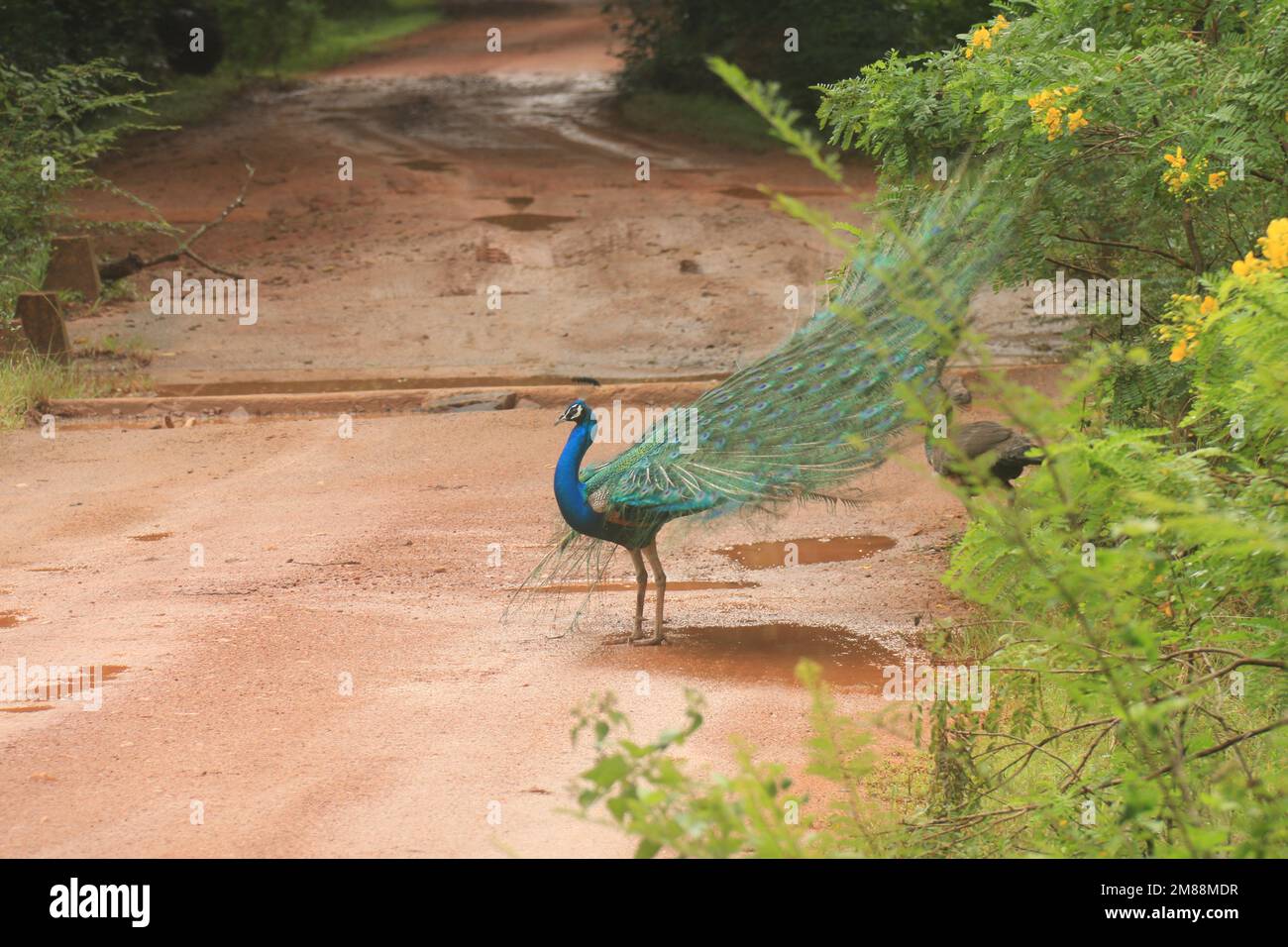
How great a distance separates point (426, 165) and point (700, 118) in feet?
16.7

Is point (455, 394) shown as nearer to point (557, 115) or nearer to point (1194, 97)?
point (1194, 97)

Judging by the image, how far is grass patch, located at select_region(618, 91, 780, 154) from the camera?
76.6 ft

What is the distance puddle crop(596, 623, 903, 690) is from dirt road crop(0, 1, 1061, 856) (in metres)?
0.02

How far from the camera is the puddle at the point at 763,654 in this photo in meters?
6.99

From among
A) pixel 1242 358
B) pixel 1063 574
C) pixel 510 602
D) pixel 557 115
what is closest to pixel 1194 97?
pixel 1242 358

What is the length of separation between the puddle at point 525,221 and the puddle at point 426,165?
270cm

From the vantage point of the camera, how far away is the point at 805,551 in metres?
9.22

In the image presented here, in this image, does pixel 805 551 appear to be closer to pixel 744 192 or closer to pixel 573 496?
pixel 573 496

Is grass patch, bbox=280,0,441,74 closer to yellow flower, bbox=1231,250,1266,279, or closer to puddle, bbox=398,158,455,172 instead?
puddle, bbox=398,158,455,172

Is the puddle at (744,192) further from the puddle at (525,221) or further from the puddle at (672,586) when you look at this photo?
the puddle at (672,586)

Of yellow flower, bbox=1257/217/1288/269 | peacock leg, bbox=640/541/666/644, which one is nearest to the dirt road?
peacock leg, bbox=640/541/666/644

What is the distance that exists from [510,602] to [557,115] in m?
18.2

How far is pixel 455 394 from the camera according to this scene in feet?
41.8

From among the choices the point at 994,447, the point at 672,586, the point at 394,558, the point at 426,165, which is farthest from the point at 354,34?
the point at 994,447
